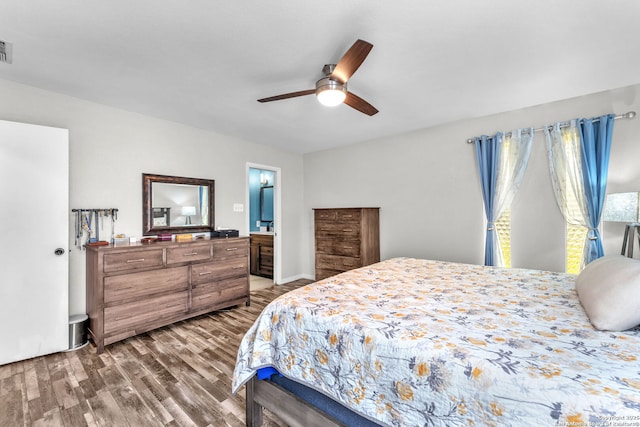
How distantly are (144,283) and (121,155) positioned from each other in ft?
4.87

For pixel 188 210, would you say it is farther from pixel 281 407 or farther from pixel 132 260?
pixel 281 407

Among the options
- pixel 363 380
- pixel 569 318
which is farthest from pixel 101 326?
pixel 569 318

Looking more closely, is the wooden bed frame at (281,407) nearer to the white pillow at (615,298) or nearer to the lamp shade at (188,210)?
the white pillow at (615,298)

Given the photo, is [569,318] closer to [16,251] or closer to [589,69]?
[589,69]

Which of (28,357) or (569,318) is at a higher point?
(569,318)

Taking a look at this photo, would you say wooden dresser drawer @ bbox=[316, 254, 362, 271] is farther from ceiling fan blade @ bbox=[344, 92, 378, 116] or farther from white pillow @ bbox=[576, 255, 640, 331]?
white pillow @ bbox=[576, 255, 640, 331]

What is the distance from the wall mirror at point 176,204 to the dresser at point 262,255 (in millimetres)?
1493

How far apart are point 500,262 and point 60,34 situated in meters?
4.50

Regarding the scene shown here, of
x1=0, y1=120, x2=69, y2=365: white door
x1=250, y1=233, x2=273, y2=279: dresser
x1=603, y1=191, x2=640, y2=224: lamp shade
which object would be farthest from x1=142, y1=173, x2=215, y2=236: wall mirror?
x1=603, y1=191, x2=640, y2=224: lamp shade

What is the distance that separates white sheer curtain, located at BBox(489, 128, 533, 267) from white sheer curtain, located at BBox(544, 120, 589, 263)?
21 centimetres

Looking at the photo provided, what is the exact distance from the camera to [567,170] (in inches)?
114

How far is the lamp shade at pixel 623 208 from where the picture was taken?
2.20 m

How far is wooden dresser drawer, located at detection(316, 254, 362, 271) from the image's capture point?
13.3 ft

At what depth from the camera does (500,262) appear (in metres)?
3.30
